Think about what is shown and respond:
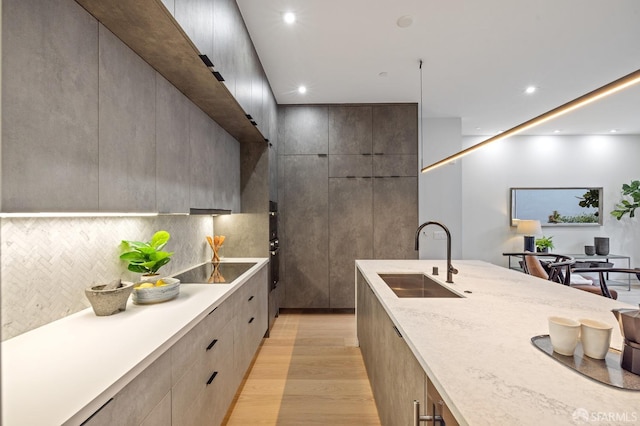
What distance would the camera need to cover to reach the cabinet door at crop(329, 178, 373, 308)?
4344 mm

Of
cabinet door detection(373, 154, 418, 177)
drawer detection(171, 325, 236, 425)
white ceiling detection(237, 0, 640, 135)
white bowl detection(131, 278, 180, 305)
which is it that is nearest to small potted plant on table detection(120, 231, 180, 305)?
white bowl detection(131, 278, 180, 305)

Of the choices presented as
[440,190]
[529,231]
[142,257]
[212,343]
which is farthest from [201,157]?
[529,231]

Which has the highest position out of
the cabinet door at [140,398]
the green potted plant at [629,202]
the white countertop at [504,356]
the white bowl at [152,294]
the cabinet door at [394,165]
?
the cabinet door at [394,165]

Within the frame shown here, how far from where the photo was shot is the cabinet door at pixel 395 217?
4.34 metres

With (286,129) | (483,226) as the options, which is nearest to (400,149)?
(286,129)

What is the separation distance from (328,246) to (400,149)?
161 cm

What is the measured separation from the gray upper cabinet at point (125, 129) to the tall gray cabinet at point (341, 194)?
2593mm

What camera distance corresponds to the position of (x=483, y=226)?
601cm

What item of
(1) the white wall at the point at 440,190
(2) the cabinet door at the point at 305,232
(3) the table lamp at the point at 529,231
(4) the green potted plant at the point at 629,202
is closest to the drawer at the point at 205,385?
(2) the cabinet door at the point at 305,232

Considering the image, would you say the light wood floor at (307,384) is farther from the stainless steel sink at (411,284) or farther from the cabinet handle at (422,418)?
the cabinet handle at (422,418)

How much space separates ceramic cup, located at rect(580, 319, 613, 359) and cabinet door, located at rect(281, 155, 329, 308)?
11.0 ft

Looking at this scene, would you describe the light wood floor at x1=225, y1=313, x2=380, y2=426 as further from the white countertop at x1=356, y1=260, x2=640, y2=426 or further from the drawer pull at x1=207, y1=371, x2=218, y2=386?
the white countertop at x1=356, y1=260, x2=640, y2=426

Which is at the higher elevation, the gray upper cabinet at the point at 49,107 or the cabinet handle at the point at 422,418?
the gray upper cabinet at the point at 49,107

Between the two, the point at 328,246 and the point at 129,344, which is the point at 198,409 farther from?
the point at 328,246
